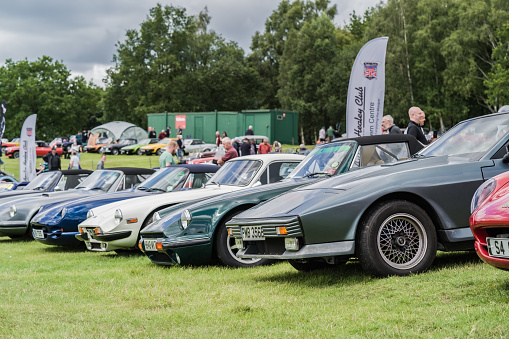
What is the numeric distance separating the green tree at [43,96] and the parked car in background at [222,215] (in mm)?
70164

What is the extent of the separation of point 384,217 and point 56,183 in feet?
39.5

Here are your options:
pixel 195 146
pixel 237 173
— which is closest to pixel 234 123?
pixel 195 146

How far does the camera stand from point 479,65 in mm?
54906

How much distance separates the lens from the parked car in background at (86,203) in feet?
37.0

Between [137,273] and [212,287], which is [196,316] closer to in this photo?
[212,287]

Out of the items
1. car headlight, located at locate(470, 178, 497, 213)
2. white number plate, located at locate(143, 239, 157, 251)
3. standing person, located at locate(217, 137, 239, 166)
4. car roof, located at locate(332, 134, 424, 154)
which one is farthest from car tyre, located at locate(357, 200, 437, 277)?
standing person, located at locate(217, 137, 239, 166)

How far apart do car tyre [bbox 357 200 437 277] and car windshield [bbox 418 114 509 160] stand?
0.98 meters

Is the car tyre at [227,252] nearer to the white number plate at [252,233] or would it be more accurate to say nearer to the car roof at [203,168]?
the white number plate at [252,233]

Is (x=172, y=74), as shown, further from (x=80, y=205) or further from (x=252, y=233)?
(x=252, y=233)

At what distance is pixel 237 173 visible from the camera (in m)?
10.3

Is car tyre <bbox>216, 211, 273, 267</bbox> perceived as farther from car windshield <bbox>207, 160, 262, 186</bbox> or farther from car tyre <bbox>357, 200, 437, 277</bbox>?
car tyre <bbox>357, 200, 437, 277</bbox>

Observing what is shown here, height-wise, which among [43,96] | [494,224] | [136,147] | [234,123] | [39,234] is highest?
[43,96]

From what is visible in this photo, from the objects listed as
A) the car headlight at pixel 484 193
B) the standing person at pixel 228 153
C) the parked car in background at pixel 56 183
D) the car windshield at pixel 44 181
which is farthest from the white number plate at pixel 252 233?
the car windshield at pixel 44 181

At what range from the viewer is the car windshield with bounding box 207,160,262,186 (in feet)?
32.9
